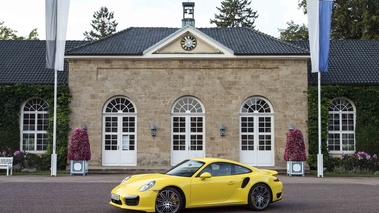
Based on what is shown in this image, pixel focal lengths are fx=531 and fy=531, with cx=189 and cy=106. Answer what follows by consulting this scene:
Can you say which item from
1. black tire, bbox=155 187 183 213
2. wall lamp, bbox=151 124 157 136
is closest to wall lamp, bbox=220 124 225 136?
wall lamp, bbox=151 124 157 136

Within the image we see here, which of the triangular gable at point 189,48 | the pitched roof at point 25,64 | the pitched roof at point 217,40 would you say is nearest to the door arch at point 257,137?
the pitched roof at point 217,40

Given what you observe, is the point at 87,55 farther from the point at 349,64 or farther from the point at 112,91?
the point at 349,64

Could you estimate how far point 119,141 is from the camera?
26031 millimetres

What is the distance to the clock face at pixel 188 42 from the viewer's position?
25.9 m

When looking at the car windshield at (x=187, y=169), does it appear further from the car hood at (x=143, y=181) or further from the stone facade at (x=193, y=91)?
the stone facade at (x=193, y=91)

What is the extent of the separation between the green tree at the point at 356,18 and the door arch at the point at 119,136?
21498 mm

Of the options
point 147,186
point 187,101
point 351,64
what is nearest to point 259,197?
point 147,186

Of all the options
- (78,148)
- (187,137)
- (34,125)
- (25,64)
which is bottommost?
(78,148)

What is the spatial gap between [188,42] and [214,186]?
1521 centimetres

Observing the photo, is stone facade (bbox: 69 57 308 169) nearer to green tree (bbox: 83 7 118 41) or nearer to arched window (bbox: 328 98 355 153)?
arched window (bbox: 328 98 355 153)

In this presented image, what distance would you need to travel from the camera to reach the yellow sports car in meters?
10.9

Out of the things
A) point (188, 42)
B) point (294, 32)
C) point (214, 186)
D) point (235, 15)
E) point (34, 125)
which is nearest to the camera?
point (214, 186)

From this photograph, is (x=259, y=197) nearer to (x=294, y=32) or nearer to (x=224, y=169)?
(x=224, y=169)

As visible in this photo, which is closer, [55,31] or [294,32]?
[55,31]
